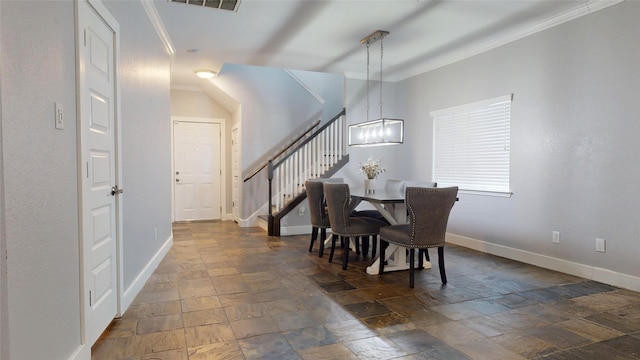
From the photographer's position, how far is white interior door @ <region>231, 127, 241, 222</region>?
7.23m

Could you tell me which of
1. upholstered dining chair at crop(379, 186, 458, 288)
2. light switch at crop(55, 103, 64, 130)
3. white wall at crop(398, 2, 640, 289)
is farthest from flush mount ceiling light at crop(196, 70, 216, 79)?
light switch at crop(55, 103, 64, 130)

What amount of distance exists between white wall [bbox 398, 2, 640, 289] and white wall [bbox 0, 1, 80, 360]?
439cm

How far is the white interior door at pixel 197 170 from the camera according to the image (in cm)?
755

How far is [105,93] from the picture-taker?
244 centimetres

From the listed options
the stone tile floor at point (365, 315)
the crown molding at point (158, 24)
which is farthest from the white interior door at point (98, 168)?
the crown molding at point (158, 24)

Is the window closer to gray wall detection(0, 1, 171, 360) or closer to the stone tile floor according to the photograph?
the stone tile floor

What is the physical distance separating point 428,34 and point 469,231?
2711 millimetres

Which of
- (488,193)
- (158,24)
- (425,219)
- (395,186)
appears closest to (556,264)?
(488,193)

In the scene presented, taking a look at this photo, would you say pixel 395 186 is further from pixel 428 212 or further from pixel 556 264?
pixel 556 264

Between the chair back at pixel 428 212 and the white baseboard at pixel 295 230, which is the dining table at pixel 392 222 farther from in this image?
the white baseboard at pixel 295 230

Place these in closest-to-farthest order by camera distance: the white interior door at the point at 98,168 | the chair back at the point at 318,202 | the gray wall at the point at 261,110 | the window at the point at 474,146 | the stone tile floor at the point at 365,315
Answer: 1. the white interior door at the point at 98,168
2. the stone tile floor at the point at 365,315
3. the chair back at the point at 318,202
4. the window at the point at 474,146
5. the gray wall at the point at 261,110

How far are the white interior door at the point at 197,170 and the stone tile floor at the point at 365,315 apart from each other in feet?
11.1

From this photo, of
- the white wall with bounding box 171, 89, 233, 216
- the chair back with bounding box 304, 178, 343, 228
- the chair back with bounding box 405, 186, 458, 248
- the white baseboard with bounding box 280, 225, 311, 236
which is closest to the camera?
the chair back with bounding box 405, 186, 458, 248

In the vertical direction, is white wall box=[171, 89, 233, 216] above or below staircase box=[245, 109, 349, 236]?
above
